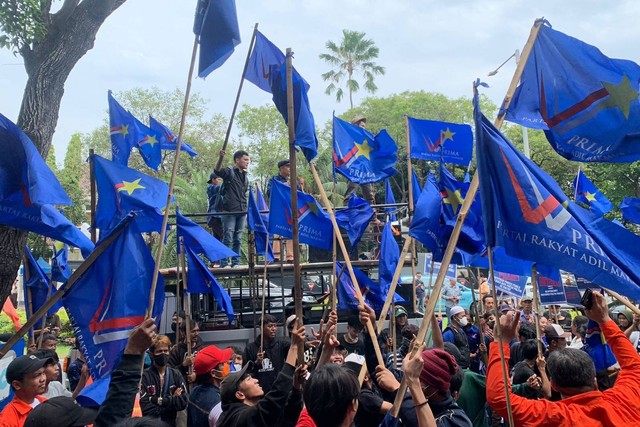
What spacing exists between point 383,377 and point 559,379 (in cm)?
97

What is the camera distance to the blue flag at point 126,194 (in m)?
7.38

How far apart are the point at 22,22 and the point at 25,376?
568 centimetres

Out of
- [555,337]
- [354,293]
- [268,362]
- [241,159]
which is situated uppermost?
[241,159]

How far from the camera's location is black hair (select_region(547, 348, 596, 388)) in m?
3.50

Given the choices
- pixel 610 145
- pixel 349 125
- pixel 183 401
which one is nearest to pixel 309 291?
pixel 349 125

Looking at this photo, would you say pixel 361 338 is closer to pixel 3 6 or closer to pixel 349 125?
pixel 349 125

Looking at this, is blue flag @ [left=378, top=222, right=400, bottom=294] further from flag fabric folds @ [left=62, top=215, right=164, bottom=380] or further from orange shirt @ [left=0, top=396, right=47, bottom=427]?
orange shirt @ [left=0, top=396, right=47, bottom=427]

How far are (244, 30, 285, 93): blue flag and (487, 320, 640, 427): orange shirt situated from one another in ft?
16.6

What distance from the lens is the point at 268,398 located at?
3.63 metres

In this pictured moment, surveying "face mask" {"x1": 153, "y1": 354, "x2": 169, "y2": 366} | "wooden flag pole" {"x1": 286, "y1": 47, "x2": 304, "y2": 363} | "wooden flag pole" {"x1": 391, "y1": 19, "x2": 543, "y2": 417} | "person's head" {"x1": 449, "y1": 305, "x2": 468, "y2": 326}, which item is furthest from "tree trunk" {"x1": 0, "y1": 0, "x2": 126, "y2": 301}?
"wooden flag pole" {"x1": 391, "y1": 19, "x2": 543, "y2": 417}

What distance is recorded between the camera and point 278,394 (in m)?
3.63

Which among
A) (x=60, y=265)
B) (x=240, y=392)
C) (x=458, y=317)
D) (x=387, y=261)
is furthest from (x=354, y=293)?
(x=240, y=392)

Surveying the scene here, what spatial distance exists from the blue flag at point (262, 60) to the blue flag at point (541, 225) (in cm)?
421

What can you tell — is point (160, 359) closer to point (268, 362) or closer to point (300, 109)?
point (268, 362)
